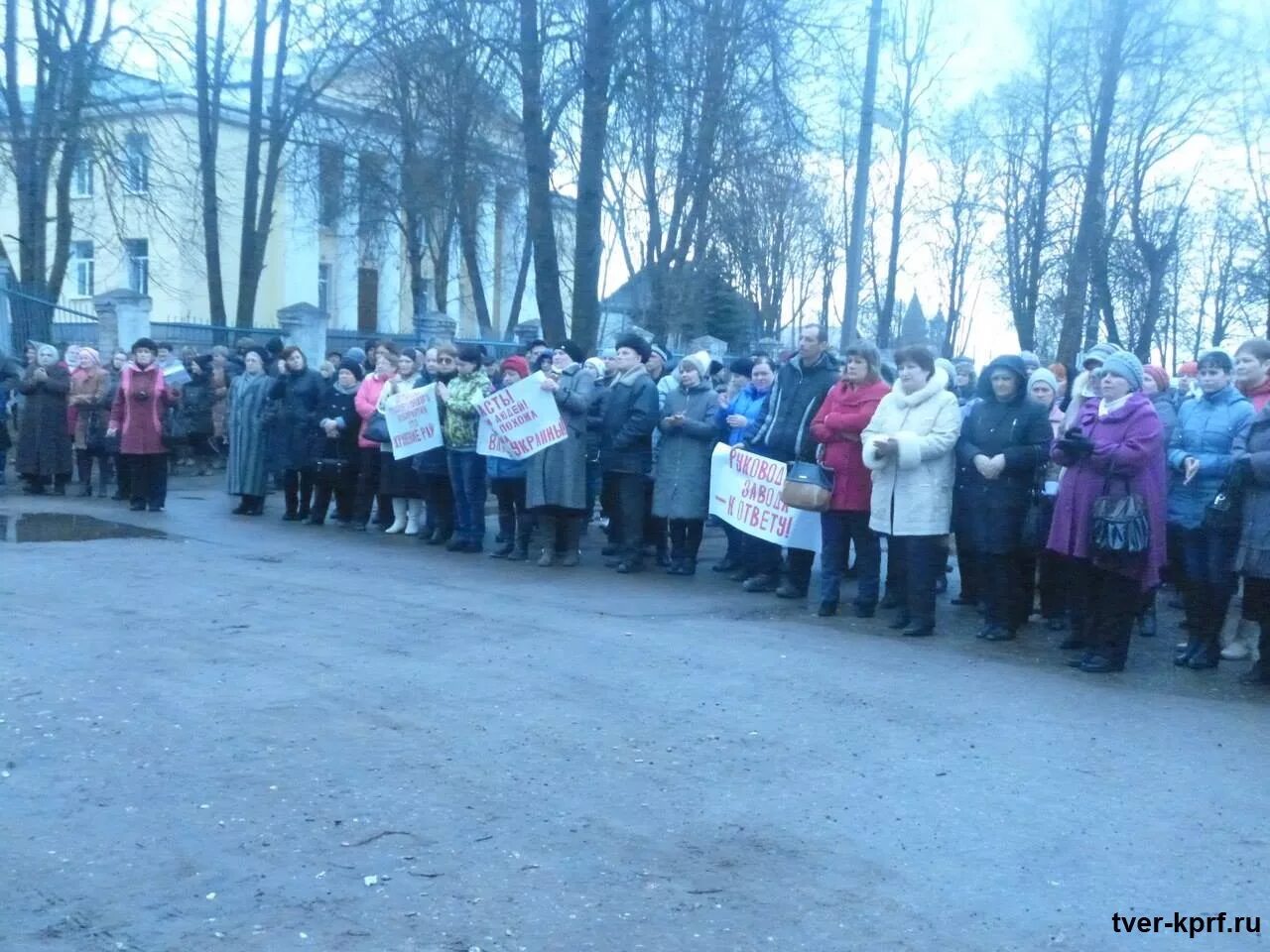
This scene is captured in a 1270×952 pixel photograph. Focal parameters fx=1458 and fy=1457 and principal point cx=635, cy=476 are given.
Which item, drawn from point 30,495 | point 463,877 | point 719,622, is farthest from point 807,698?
point 30,495

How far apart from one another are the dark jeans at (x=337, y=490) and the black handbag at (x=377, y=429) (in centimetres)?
75

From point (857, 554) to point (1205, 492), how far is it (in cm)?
247

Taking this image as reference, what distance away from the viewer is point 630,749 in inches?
259

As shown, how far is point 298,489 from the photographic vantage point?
15.2 metres

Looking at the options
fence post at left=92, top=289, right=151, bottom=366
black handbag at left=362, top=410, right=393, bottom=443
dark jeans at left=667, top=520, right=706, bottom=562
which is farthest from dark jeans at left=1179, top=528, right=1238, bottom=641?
fence post at left=92, top=289, right=151, bottom=366

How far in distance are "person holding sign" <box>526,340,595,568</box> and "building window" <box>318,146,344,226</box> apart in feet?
72.7

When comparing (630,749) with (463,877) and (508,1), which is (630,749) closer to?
(463,877)

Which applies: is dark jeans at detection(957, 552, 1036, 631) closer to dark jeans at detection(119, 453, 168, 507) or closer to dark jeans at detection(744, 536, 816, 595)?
dark jeans at detection(744, 536, 816, 595)

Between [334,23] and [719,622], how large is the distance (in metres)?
12.3

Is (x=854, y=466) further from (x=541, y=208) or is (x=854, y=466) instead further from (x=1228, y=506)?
(x=541, y=208)

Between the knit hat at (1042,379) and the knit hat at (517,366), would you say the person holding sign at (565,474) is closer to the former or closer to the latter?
the knit hat at (517,366)

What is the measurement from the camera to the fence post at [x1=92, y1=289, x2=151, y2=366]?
24438 millimetres

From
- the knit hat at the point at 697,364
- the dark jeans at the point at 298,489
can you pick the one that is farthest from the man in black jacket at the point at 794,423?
the dark jeans at the point at 298,489

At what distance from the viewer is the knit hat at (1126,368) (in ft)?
28.2
